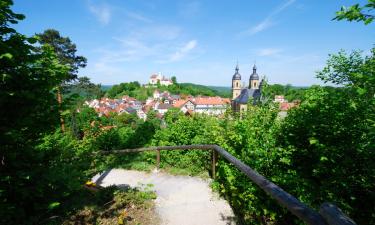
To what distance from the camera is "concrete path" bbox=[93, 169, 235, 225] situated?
12.3ft

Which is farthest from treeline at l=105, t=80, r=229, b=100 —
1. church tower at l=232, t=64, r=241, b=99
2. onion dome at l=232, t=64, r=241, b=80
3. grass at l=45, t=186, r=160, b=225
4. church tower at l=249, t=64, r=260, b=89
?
grass at l=45, t=186, r=160, b=225

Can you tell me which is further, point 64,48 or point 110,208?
point 64,48

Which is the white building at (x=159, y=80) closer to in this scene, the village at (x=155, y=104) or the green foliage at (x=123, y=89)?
the green foliage at (x=123, y=89)

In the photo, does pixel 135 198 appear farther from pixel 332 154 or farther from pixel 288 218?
pixel 332 154

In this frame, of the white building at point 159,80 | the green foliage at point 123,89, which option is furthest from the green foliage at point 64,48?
the white building at point 159,80

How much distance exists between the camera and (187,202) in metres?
4.38

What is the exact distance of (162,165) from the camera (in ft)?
24.3

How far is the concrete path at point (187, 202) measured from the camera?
374cm

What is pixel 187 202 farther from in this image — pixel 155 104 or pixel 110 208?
pixel 155 104

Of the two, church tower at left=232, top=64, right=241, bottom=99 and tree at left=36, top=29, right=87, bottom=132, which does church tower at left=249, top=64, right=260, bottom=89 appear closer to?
church tower at left=232, top=64, right=241, bottom=99

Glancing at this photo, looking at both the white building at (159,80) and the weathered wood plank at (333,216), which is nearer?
the weathered wood plank at (333,216)

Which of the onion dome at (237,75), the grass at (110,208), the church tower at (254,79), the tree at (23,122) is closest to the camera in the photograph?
the tree at (23,122)

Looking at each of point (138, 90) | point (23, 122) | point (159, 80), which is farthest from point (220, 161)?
point (159, 80)

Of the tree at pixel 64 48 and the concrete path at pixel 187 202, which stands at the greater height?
the tree at pixel 64 48
